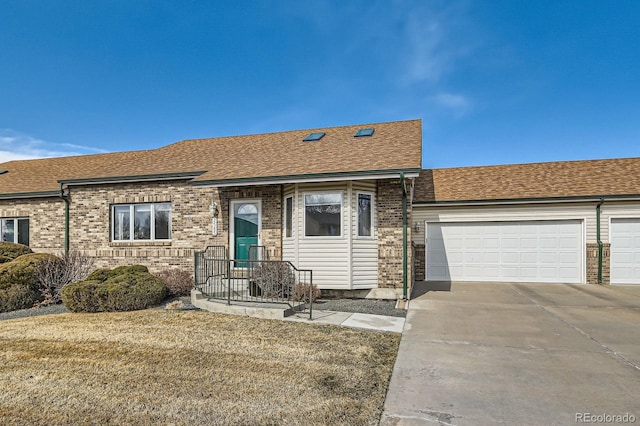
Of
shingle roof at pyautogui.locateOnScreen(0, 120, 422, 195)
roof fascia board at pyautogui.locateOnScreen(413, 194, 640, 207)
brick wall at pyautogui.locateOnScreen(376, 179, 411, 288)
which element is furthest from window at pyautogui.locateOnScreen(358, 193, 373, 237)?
roof fascia board at pyautogui.locateOnScreen(413, 194, 640, 207)

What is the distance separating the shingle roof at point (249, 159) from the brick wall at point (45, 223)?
0.52 metres

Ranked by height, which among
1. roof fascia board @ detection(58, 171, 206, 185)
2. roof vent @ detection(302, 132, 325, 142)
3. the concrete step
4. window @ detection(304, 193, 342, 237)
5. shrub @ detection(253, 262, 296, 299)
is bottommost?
the concrete step

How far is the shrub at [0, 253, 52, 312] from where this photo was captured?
9039mm

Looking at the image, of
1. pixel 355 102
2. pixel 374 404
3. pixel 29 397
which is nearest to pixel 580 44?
pixel 355 102

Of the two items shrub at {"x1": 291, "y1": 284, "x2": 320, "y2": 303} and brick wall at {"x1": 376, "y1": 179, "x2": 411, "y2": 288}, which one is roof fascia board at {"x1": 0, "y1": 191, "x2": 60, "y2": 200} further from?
brick wall at {"x1": 376, "y1": 179, "x2": 411, "y2": 288}

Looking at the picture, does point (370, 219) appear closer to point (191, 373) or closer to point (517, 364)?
point (517, 364)

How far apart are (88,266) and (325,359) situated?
29.1 feet

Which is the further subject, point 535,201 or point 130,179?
point 535,201

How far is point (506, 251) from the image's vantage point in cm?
1332

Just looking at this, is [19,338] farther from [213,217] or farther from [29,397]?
[213,217]

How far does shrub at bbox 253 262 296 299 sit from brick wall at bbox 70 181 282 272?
1216 millimetres

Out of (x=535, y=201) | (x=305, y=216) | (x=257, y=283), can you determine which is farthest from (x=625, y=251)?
(x=257, y=283)

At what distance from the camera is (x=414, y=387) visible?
4.12 meters

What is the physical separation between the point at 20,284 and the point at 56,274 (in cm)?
76
